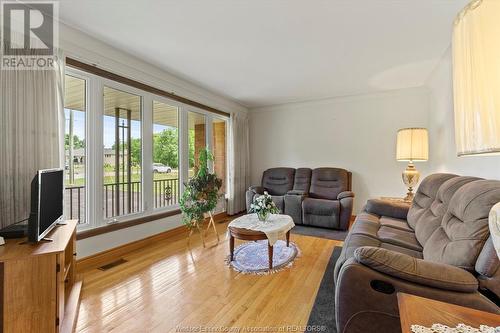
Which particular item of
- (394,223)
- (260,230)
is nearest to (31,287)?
(260,230)

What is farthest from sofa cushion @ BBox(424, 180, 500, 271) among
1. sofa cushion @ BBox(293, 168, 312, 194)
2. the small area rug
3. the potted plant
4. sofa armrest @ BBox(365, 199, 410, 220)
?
sofa cushion @ BBox(293, 168, 312, 194)

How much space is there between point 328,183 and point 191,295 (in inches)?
131

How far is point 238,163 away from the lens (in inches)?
205

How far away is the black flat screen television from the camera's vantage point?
62.6 inches

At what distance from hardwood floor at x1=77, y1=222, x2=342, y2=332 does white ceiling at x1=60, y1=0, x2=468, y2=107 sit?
8.10ft

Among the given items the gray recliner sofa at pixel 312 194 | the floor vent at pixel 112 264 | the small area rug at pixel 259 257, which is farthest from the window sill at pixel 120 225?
the gray recliner sofa at pixel 312 194

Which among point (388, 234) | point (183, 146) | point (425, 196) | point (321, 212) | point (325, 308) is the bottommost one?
point (325, 308)

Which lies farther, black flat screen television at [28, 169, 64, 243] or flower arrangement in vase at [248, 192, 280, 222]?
flower arrangement in vase at [248, 192, 280, 222]

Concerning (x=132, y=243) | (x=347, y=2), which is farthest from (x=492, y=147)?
(x=132, y=243)

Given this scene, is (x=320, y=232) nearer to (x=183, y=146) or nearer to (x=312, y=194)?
(x=312, y=194)

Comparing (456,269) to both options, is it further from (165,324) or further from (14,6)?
(14,6)

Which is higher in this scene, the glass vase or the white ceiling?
the white ceiling

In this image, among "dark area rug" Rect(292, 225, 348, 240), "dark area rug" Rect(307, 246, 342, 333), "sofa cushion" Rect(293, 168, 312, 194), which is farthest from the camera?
"sofa cushion" Rect(293, 168, 312, 194)

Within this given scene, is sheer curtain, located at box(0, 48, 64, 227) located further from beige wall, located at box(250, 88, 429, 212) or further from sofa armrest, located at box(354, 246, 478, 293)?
beige wall, located at box(250, 88, 429, 212)
